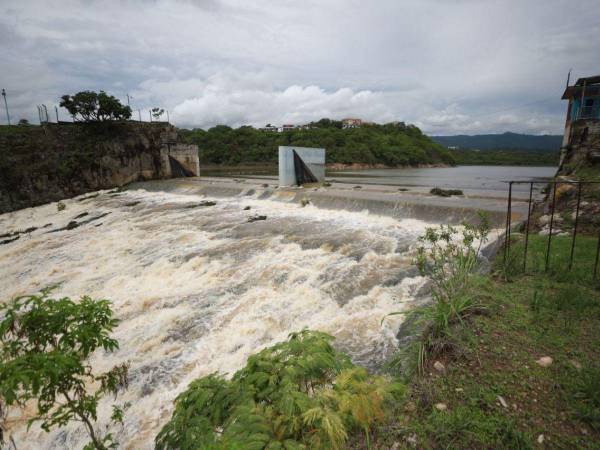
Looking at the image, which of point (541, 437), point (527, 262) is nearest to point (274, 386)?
point (541, 437)

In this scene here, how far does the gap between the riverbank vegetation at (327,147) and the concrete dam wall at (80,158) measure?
96.6 feet

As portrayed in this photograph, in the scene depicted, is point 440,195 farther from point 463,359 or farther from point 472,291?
point 463,359

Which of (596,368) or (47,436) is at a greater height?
(596,368)

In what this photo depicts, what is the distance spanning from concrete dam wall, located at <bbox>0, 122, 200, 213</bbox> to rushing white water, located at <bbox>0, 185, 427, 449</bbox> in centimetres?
1257

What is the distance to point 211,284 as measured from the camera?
22.8 ft

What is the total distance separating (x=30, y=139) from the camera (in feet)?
78.5

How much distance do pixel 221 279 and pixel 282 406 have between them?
540 cm

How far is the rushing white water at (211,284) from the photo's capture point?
14.7 feet

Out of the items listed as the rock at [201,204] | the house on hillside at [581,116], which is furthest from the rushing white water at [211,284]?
the house on hillside at [581,116]

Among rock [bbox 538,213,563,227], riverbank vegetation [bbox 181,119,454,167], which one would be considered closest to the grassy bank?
rock [bbox 538,213,563,227]

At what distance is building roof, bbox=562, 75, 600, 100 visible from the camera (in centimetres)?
1724

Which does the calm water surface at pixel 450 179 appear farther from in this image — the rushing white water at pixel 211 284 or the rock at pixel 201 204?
the rock at pixel 201 204

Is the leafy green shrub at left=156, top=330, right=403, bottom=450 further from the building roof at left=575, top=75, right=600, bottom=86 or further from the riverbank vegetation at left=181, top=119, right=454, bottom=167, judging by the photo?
the riverbank vegetation at left=181, top=119, right=454, bottom=167

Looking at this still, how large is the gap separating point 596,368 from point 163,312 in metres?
6.14
